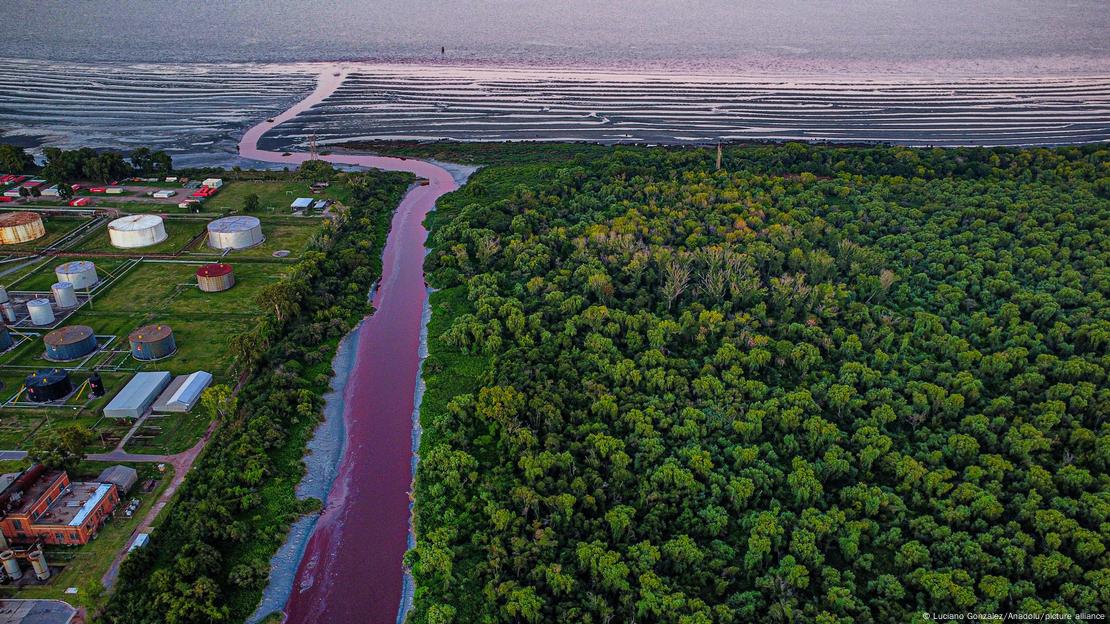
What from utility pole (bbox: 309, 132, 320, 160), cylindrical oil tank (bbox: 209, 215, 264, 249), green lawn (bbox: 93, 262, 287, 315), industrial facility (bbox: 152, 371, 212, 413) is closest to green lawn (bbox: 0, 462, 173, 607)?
industrial facility (bbox: 152, 371, 212, 413)

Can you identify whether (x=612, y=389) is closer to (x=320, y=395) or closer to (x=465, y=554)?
(x=465, y=554)

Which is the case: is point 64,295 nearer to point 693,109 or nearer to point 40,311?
point 40,311

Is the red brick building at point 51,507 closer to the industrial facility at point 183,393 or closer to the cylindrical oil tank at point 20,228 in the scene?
the industrial facility at point 183,393

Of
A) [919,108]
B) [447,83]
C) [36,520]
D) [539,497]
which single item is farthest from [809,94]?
[36,520]

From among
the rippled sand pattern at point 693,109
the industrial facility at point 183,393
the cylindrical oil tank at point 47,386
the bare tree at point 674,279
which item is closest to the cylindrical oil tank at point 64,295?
the cylindrical oil tank at point 47,386

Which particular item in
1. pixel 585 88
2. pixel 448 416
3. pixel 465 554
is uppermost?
pixel 585 88
